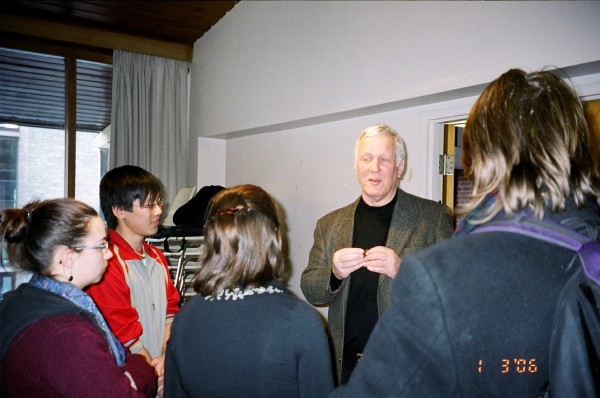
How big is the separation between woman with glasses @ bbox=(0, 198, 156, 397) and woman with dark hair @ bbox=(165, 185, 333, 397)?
0.65 feet

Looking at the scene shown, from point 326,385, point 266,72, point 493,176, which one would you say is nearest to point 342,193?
point 266,72

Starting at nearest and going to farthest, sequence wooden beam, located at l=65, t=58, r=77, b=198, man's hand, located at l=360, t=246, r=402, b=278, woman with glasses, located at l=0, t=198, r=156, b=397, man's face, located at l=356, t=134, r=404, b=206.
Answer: woman with glasses, located at l=0, t=198, r=156, b=397 < man's hand, located at l=360, t=246, r=402, b=278 < man's face, located at l=356, t=134, r=404, b=206 < wooden beam, located at l=65, t=58, r=77, b=198

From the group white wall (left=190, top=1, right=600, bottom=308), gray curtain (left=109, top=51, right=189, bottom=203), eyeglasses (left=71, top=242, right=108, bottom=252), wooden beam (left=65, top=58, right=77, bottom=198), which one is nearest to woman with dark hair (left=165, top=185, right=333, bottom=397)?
eyeglasses (left=71, top=242, right=108, bottom=252)

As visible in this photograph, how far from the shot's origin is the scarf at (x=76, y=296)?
1.29 metres

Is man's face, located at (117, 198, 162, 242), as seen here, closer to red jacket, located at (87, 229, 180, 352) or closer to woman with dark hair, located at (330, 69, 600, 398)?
red jacket, located at (87, 229, 180, 352)

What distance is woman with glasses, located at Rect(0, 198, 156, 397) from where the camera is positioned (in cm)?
112

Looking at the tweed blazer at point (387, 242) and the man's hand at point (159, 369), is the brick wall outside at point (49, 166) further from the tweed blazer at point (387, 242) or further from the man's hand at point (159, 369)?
the tweed blazer at point (387, 242)

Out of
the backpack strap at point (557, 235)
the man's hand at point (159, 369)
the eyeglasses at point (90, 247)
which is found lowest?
the man's hand at point (159, 369)

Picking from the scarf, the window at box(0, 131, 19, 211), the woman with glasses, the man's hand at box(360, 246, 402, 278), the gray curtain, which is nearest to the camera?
the woman with glasses

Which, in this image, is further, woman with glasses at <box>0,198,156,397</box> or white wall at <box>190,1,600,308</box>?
white wall at <box>190,1,600,308</box>

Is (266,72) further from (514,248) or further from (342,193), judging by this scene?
(514,248)

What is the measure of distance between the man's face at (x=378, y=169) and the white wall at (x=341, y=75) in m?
0.38

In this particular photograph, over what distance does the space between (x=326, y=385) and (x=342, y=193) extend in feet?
5.91

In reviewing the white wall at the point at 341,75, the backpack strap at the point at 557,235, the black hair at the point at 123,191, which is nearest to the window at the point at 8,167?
the white wall at the point at 341,75
